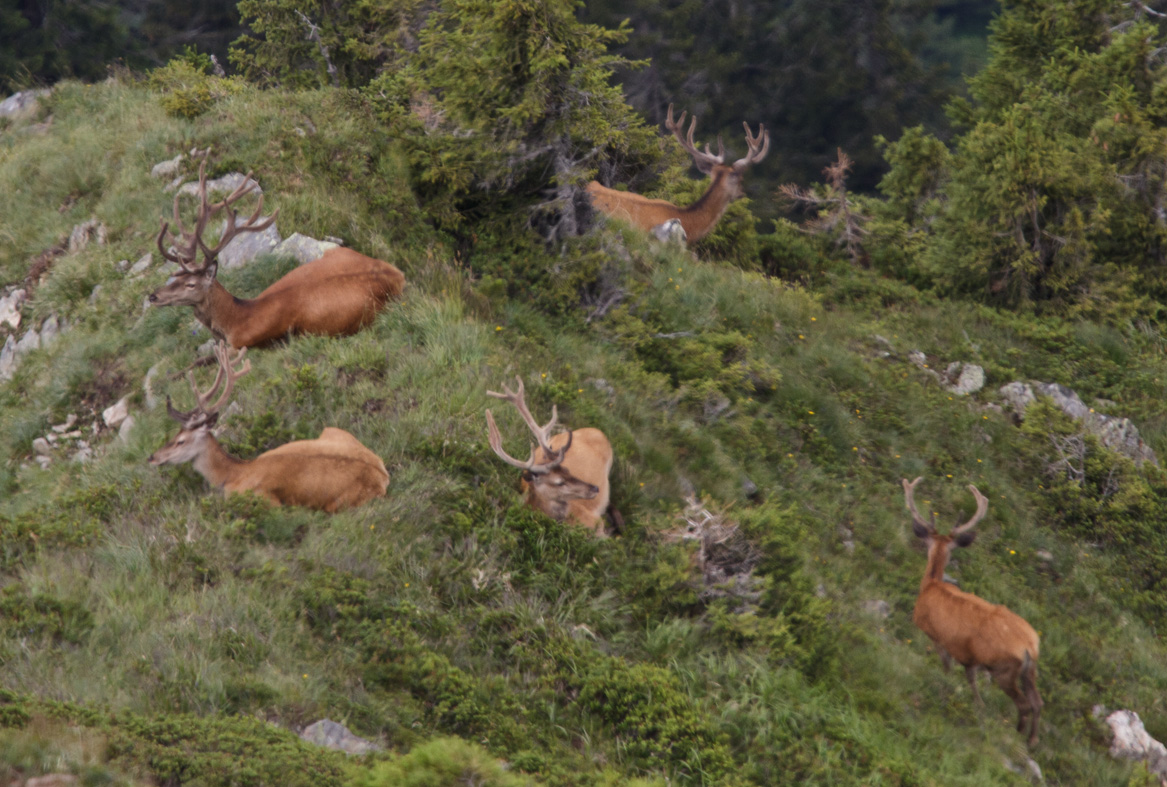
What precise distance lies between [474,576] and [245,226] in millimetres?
4449

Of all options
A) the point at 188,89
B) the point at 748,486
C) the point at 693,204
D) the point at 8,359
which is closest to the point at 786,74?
the point at 693,204

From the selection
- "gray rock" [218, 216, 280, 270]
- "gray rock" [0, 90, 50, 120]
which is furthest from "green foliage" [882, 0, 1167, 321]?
"gray rock" [0, 90, 50, 120]

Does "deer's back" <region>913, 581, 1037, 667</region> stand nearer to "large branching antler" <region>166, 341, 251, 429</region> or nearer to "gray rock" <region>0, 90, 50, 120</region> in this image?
"large branching antler" <region>166, 341, 251, 429</region>

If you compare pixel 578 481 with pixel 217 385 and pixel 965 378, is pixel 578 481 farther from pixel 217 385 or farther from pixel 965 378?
pixel 965 378

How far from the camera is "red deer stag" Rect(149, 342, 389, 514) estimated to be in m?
6.82

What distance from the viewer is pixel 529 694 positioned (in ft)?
19.7

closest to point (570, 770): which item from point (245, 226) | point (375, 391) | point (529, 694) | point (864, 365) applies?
point (529, 694)

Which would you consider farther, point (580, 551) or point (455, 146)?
point (455, 146)

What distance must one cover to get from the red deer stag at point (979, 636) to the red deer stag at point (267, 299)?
17.8 feet

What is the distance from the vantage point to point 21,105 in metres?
15.2

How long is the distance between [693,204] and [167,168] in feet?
23.2

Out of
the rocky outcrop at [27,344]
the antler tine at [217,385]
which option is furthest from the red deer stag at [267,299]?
the rocky outcrop at [27,344]

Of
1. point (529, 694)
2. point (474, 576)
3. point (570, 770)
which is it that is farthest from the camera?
point (474, 576)

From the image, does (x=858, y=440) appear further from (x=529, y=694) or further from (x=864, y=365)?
(x=529, y=694)
